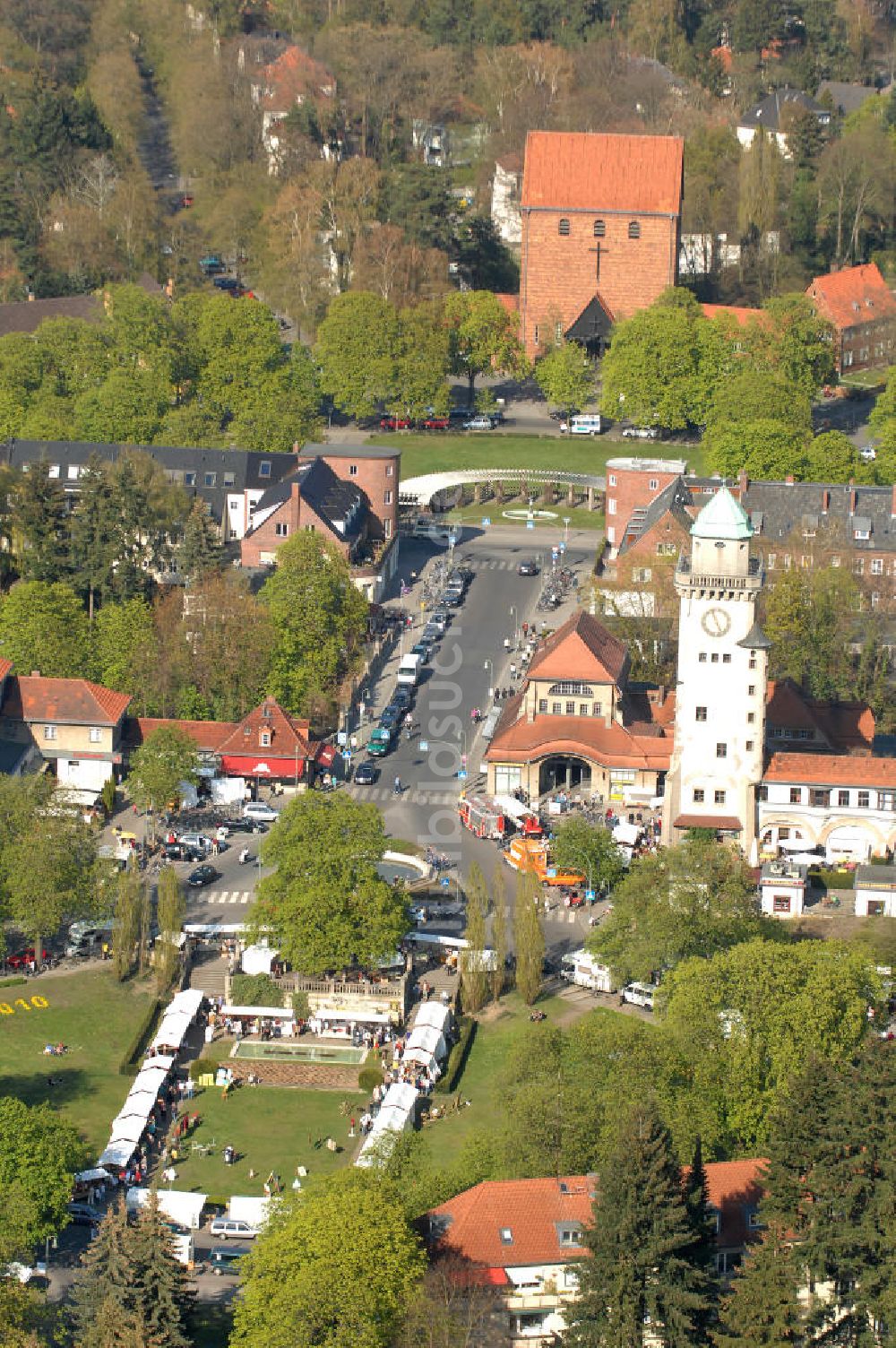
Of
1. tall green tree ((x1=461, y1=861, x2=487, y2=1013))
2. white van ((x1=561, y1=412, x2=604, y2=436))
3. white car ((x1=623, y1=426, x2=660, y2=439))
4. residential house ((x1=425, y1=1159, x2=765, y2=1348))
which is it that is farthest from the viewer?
white van ((x1=561, y1=412, x2=604, y2=436))

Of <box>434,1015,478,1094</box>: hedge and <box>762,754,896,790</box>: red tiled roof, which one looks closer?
<box>434,1015,478,1094</box>: hedge

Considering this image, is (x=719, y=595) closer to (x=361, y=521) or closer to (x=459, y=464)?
(x=361, y=521)

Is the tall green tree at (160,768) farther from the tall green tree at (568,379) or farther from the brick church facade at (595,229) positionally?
the brick church facade at (595,229)

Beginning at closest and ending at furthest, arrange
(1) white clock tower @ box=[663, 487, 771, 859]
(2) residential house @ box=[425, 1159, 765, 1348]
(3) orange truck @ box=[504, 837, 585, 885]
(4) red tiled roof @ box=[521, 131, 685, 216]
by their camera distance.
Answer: (2) residential house @ box=[425, 1159, 765, 1348] → (3) orange truck @ box=[504, 837, 585, 885] → (1) white clock tower @ box=[663, 487, 771, 859] → (4) red tiled roof @ box=[521, 131, 685, 216]

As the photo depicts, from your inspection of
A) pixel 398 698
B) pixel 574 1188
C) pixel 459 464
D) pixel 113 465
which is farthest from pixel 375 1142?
pixel 459 464

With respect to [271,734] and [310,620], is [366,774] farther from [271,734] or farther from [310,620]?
[310,620]

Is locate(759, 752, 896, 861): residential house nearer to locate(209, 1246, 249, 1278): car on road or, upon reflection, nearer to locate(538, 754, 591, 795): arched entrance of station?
locate(538, 754, 591, 795): arched entrance of station

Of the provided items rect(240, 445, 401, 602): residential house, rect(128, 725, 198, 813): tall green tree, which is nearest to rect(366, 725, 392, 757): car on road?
rect(128, 725, 198, 813): tall green tree
